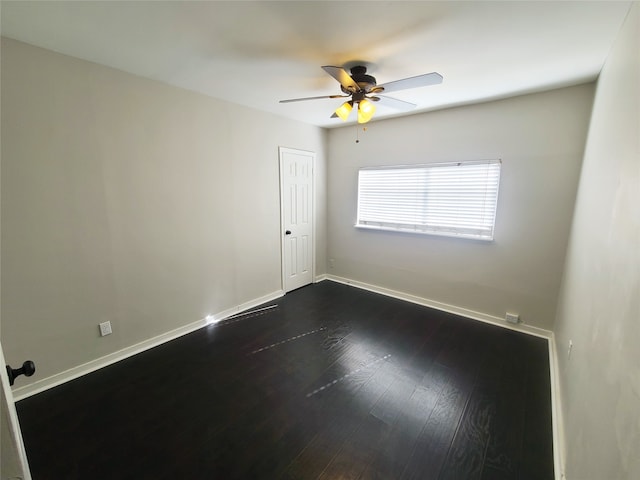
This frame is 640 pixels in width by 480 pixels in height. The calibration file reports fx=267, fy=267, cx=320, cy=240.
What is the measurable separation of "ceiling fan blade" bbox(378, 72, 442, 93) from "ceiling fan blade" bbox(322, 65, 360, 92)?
233 mm

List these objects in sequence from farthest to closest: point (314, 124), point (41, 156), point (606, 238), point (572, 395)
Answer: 1. point (314, 124)
2. point (41, 156)
3. point (572, 395)
4. point (606, 238)

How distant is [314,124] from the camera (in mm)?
3961

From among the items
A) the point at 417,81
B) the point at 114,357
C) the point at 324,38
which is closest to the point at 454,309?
the point at 417,81

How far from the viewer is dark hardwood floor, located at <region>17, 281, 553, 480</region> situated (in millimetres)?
1507

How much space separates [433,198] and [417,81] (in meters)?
1.79

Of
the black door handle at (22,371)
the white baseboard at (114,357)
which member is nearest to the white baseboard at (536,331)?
the white baseboard at (114,357)

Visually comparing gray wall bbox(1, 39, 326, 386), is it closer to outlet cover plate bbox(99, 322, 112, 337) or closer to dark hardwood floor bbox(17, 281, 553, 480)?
outlet cover plate bbox(99, 322, 112, 337)

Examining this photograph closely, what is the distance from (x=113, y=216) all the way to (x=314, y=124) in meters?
2.82

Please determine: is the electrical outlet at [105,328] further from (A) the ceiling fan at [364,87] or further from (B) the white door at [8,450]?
(A) the ceiling fan at [364,87]

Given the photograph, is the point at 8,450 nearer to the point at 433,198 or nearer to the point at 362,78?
the point at 362,78

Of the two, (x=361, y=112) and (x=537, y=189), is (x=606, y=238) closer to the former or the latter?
(x=537, y=189)

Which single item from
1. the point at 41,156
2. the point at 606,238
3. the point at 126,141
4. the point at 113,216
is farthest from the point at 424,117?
the point at 41,156

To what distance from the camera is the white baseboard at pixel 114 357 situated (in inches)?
78.6

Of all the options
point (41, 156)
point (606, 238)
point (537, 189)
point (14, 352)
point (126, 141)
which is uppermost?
point (126, 141)
